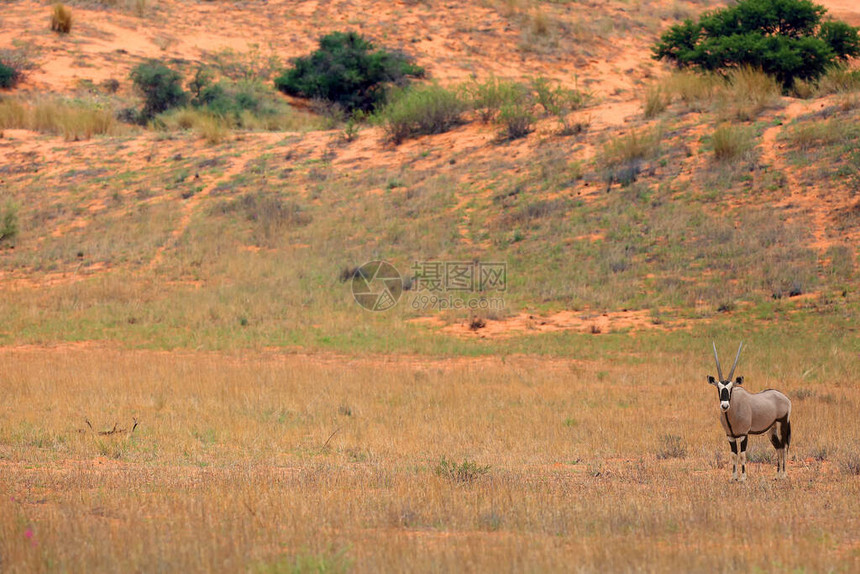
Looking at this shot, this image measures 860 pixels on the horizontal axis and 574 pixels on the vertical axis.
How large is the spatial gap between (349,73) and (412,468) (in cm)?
3047

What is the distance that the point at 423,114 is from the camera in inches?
1165

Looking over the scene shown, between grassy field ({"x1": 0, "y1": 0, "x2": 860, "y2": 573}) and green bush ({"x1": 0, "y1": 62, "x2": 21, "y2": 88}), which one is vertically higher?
green bush ({"x1": 0, "y1": 62, "x2": 21, "y2": 88})

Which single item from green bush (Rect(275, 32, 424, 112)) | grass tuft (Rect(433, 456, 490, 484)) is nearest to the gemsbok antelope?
grass tuft (Rect(433, 456, 490, 484))

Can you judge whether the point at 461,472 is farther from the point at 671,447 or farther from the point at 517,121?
the point at 517,121

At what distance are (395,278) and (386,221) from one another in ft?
11.6

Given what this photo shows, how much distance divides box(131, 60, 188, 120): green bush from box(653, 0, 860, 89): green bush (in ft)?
66.6

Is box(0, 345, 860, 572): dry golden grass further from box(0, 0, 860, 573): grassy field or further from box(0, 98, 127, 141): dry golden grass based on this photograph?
box(0, 98, 127, 141): dry golden grass

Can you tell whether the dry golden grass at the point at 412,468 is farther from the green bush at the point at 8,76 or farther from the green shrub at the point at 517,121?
the green bush at the point at 8,76

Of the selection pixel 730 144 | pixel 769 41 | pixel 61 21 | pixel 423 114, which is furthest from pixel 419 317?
pixel 61 21

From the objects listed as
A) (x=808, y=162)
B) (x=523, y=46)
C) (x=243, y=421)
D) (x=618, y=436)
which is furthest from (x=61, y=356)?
(x=523, y=46)

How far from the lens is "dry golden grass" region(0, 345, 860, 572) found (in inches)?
197

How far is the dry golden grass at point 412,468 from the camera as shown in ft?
16.5

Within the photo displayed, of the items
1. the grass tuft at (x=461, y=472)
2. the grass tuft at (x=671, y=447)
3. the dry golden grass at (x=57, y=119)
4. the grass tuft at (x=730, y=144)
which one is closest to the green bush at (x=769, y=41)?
the grass tuft at (x=730, y=144)

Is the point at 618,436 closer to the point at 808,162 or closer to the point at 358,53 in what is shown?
the point at 808,162
